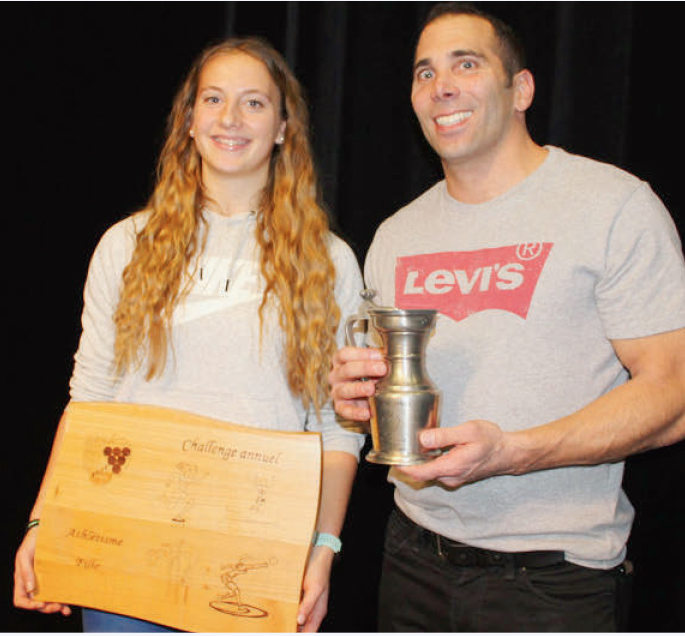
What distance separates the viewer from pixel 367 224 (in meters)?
2.23

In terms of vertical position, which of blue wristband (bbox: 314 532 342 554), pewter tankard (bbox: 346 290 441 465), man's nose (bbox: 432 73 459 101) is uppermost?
man's nose (bbox: 432 73 459 101)

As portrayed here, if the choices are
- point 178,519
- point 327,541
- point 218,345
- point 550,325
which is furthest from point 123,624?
point 550,325

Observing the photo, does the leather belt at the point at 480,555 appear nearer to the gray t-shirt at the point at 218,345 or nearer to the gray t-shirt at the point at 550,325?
the gray t-shirt at the point at 550,325

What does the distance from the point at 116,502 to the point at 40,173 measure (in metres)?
1.38

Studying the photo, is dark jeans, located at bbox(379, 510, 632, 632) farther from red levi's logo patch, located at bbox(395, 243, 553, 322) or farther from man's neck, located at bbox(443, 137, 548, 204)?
man's neck, located at bbox(443, 137, 548, 204)

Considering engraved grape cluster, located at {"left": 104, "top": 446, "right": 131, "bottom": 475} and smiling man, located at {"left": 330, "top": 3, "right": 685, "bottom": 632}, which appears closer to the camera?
smiling man, located at {"left": 330, "top": 3, "right": 685, "bottom": 632}

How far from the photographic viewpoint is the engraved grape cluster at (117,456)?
4.90 ft

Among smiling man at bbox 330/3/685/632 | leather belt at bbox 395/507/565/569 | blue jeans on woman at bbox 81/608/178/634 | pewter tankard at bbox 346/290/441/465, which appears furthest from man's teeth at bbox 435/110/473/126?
blue jeans on woman at bbox 81/608/178/634

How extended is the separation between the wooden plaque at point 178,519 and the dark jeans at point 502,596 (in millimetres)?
367

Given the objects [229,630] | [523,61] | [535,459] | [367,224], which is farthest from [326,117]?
[229,630]

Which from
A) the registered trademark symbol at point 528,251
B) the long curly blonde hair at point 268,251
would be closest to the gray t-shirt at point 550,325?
the registered trademark symbol at point 528,251

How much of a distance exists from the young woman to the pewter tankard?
1.21 ft

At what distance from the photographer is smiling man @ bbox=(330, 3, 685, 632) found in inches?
54.2

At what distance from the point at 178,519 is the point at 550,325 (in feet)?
3.07
